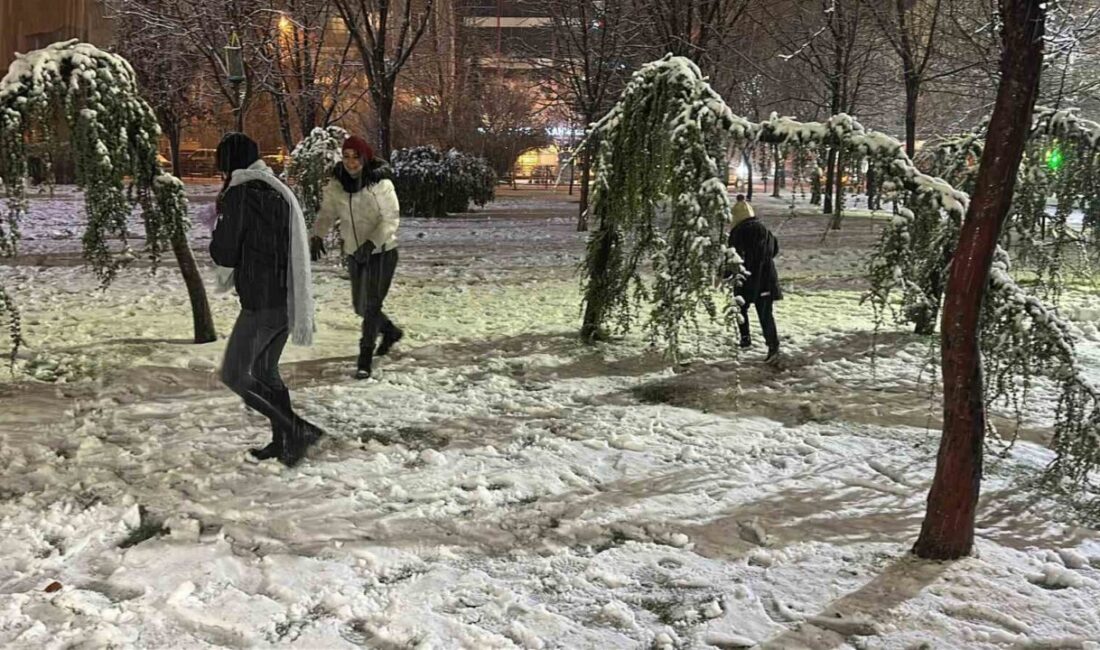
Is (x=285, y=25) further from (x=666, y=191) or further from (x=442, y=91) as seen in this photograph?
(x=666, y=191)

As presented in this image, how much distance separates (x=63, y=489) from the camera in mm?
3992

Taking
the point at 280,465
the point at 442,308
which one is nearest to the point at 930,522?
the point at 280,465

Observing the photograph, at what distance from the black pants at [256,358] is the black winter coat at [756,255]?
4320 millimetres

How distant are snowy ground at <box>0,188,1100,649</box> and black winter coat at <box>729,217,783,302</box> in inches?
25.9

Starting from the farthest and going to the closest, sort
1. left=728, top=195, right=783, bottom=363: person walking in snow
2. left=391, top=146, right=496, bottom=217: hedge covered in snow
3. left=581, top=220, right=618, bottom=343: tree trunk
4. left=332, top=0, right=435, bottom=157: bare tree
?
left=391, top=146, right=496, bottom=217: hedge covered in snow, left=332, top=0, right=435, bottom=157: bare tree, left=581, top=220, right=618, bottom=343: tree trunk, left=728, top=195, right=783, bottom=363: person walking in snow

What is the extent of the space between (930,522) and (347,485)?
2931 millimetres

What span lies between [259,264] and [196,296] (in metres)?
3.26

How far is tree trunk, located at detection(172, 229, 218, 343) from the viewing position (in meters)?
6.95

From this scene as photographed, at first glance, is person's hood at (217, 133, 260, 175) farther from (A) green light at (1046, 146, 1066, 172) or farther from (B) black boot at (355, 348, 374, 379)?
→ (A) green light at (1046, 146, 1066, 172)

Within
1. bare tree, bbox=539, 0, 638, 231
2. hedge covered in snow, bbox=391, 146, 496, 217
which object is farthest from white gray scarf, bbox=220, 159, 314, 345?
hedge covered in snow, bbox=391, 146, 496, 217

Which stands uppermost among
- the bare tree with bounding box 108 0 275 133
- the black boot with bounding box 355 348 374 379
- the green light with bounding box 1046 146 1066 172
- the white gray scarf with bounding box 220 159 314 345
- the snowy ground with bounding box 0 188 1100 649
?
the bare tree with bounding box 108 0 275 133

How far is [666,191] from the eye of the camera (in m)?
5.71

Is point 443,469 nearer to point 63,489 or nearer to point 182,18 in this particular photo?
point 63,489

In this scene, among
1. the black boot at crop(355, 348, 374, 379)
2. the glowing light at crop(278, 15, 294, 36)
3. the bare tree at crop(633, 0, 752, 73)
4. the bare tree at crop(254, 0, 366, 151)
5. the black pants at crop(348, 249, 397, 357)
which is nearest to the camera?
the black pants at crop(348, 249, 397, 357)
